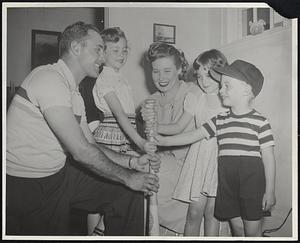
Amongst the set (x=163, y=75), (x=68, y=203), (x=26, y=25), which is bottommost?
(x=68, y=203)

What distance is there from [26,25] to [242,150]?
1.02m

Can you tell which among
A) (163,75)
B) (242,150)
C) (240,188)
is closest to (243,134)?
(242,150)

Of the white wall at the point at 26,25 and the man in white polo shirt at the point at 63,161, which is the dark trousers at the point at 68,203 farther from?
the white wall at the point at 26,25

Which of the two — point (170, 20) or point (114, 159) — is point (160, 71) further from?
point (114, 159)

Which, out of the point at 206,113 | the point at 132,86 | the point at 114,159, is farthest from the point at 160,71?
the point at 114,159

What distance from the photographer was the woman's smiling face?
1979mm

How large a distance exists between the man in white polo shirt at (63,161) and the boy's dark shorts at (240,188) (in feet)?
0.90

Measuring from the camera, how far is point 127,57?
78.0 inches

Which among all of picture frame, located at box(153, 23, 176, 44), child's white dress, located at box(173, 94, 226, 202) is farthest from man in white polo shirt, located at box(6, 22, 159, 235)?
picture frame, located at box(153, 23, 176, 44)

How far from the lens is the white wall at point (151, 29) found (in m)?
1.97

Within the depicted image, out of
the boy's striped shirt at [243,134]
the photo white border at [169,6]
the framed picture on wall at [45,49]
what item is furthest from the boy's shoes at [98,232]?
the framed picture on wall at [45,49]

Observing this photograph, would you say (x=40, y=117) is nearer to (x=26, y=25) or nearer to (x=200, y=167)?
(x=26, y=25)

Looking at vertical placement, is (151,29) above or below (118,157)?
above

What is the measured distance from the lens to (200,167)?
77.5 inches
